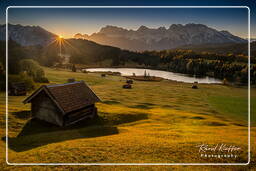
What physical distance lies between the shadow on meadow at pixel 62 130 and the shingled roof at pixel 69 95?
5.79 ft

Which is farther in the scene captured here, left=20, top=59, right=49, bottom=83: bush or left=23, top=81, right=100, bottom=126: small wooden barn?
left=20, top=59, right=49, bottom=83: bush

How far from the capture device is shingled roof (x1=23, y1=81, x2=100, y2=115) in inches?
558

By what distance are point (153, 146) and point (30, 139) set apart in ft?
30.8

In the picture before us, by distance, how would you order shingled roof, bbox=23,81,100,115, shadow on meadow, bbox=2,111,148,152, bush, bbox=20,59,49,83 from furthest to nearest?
bush, bbox=20,59,49,83, shingled roof, bbox=23,81,100,115, shadow on meadow, bbox=2,111,148,152

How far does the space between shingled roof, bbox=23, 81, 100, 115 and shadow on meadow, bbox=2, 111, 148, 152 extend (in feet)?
5.79

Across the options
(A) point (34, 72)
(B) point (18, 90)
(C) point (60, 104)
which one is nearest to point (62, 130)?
(C) point (60, 104)

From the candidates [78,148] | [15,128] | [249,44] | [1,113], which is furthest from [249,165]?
[1,113]

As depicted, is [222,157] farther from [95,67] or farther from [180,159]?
[95,67]

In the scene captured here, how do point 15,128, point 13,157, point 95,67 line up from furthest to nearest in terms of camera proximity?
1. point 95,67
2. point 15,128
3. point 13,157

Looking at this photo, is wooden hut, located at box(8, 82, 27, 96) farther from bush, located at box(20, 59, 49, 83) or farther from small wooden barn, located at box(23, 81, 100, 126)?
small wooden barn, located at box(23, 81, 100, 126)

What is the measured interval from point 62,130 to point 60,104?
2.35 meters

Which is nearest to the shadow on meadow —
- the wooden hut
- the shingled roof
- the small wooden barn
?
the small wooden barn

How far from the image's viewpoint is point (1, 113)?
44.7 ft

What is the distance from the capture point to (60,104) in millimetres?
14102
